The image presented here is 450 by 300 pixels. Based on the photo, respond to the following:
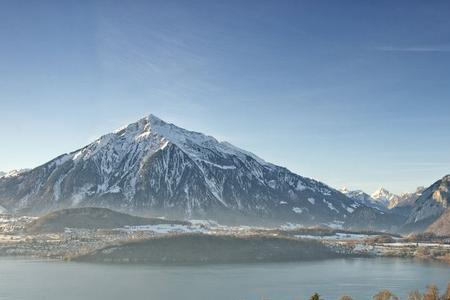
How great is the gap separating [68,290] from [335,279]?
65.1 meters

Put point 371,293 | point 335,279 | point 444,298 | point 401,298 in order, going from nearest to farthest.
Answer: point 444,298
point 401,298
point 371,293
point 335,279

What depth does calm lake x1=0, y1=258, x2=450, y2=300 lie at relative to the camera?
428ft

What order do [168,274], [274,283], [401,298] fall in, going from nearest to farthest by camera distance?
1. [401,298]
2. [274,283]
3. [168,274]

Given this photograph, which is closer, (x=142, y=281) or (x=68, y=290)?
(x=68, y=290)

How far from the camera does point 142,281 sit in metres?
154

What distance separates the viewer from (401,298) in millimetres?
123625

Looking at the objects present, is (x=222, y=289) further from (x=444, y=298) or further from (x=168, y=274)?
(x=444, y=298)

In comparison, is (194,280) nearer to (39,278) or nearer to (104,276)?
(104,276)

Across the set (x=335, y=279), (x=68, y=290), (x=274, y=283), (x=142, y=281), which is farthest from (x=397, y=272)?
(x=68, y=290)

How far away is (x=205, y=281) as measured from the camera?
502 ft

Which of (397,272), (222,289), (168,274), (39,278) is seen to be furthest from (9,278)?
(397,272)

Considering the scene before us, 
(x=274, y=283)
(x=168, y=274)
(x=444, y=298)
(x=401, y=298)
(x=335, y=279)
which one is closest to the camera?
(x=444, y=298)

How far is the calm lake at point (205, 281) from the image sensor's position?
130 metres

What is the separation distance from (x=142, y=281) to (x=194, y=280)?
12568 mm
